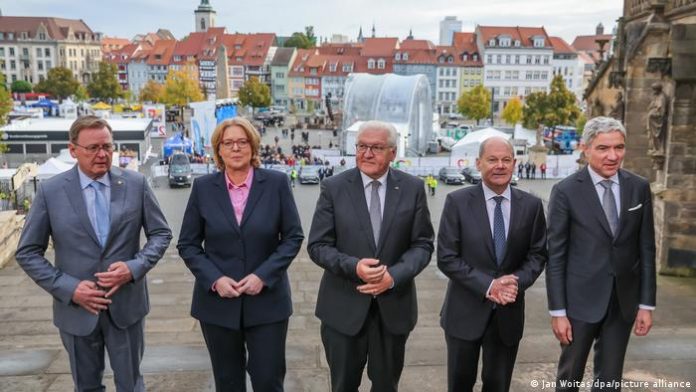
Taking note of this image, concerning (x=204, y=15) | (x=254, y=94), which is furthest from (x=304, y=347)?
(x=204, y=15)

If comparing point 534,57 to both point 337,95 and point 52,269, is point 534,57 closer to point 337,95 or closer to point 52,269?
point 337,95

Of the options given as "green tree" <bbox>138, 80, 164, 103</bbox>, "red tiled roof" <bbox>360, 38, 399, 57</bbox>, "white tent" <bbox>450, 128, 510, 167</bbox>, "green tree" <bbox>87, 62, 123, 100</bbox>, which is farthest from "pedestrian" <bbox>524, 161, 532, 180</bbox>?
"green tree" <bbox>87, 62, 123, 100</bbox>

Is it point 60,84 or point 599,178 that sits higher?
point 60,84

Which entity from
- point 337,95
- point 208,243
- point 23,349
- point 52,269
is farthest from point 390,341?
point 337,95

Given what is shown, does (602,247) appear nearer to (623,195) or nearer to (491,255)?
(623,195)

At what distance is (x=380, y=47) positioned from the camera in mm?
83000

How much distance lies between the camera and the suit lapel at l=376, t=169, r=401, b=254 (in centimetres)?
Answer: 392

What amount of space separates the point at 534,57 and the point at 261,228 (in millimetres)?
83075

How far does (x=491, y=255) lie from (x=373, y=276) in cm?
77

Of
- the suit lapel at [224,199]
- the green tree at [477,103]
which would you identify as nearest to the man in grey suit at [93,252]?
the suit lapel at [224,199]

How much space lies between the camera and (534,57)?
81625 mm

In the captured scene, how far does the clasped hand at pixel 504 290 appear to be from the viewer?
150 inches

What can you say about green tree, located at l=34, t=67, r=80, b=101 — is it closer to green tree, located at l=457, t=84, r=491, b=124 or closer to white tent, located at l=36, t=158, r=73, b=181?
green tree, located at l=457, t=84, r=491, b=124

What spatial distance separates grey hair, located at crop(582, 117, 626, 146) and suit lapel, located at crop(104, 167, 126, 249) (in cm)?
283
